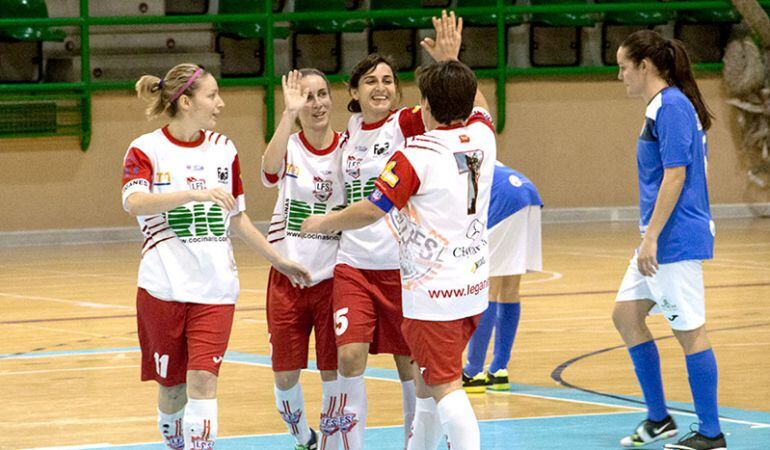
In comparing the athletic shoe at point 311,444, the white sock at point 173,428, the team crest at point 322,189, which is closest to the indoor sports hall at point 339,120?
the athletic shoe at point 311,444

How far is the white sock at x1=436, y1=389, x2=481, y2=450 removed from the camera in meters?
4.71

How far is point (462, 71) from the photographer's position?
467 centimetres

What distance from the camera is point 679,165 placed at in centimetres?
552

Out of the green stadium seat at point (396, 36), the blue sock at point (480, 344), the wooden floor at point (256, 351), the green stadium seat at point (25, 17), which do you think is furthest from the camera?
the green stadium seat at point (396, 36)

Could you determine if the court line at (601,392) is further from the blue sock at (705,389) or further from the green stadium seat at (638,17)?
the green stadium seat at (638,17)

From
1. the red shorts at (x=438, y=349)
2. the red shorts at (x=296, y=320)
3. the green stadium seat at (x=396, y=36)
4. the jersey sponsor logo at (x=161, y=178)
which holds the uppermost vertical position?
the jersey sponsor logo at (x=161, y=178)

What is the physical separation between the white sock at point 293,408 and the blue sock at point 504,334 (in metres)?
1.75

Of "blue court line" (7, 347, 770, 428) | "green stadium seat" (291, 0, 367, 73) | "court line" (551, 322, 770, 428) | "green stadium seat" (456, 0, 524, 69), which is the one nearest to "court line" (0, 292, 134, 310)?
"blue court line" (7, 347, 770, 428)

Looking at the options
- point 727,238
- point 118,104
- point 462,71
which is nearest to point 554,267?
point 727,238

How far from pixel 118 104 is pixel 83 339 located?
725 cm

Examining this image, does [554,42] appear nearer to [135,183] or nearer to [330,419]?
[330,419]

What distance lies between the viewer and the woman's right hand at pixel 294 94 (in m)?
5.39

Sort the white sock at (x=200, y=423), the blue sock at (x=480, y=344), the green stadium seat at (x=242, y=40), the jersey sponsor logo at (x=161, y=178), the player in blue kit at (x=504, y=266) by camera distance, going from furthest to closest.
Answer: the green stadium seat at (x=242, y=40)
the player in blue kit at (x=504, y=266)
the blue sock at (x=480, y=344)
the jersey sponsor logo at (x=161, y=178)
the white sock at (x=200, y=423)

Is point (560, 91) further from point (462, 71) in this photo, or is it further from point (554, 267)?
point (462, 71)
